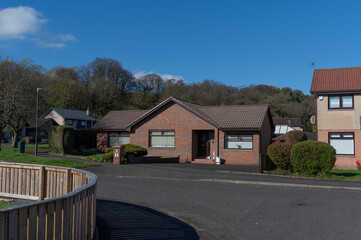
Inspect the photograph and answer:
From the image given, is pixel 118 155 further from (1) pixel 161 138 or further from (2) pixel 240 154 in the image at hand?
(2) pixel 240 154

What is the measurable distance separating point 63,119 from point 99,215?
56484mm

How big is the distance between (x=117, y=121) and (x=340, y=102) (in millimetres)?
21500

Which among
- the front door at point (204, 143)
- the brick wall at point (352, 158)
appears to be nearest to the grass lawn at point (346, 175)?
the brick wall at point (352, 158)

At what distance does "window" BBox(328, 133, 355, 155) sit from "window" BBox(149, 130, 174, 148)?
41.9 feet

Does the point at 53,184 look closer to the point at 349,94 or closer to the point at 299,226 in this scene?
the point at 299,226

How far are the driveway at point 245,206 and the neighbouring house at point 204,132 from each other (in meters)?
11.0

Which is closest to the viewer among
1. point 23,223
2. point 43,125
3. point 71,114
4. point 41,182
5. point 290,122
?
point 23,223

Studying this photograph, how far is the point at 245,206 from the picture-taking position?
9289 mm

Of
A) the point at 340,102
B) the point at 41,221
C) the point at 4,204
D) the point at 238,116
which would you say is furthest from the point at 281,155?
the point at 41,221

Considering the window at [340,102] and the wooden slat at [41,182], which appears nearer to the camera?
the wooden slat at [41,182]

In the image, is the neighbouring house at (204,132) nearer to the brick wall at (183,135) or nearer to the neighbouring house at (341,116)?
the brick wall at (183,135)

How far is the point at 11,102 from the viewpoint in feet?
110

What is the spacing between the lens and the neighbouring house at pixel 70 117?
6109 cm

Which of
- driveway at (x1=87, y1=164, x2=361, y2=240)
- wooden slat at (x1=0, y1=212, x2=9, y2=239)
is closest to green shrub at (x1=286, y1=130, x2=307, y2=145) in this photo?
driveway at (x1=87, y1=164, x2=361, y2=240)
